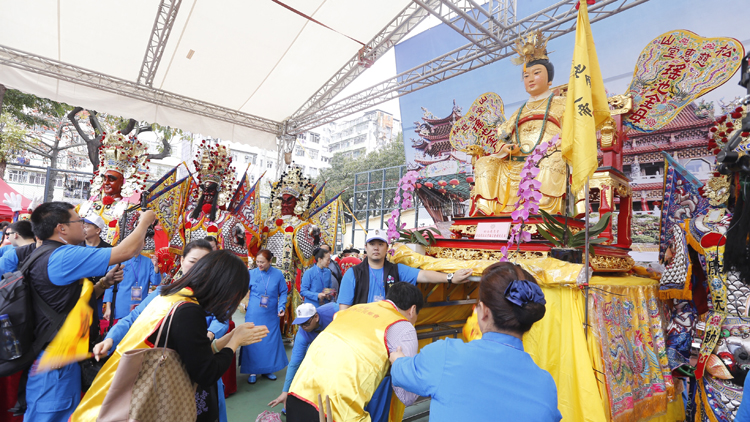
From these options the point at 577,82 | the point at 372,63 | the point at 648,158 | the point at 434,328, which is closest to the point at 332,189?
the point at 372,63

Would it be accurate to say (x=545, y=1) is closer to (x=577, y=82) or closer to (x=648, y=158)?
(x=648, y=158)

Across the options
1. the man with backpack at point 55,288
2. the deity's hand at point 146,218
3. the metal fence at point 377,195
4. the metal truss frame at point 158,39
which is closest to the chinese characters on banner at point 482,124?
the metal fence at point 377,195

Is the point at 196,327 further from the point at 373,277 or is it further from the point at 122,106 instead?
the point at 122,106

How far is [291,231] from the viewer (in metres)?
5.51

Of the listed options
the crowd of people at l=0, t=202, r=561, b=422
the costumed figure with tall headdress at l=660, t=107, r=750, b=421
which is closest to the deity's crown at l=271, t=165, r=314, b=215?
the crowd of people at l=0, t=202, r=561, b=422

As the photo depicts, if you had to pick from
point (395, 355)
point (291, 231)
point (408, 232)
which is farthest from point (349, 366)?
point (291, 231)

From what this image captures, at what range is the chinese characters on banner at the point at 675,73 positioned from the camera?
3383 mm

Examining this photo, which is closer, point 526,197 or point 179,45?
point 526,197

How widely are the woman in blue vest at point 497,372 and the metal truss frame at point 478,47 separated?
4421 millimetres

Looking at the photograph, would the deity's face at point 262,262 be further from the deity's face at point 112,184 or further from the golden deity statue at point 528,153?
the deity's face at point 112,184

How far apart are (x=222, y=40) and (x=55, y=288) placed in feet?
19.4

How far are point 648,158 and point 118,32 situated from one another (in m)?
8.97

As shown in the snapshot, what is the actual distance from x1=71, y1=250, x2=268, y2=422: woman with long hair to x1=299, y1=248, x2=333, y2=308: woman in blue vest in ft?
8.68

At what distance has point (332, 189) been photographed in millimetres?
18234
